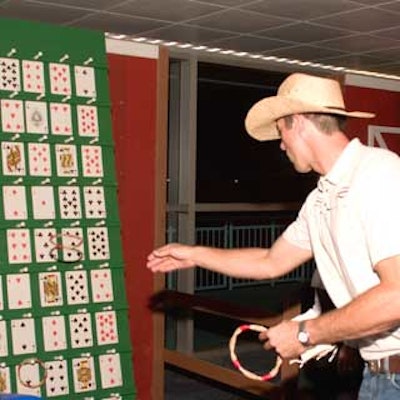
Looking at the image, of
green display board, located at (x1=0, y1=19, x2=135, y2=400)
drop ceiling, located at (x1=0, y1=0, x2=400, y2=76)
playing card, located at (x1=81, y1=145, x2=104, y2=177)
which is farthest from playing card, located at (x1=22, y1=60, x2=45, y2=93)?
drop ceiling, located at (x1=0, y1=0, x2=400, y2=76)

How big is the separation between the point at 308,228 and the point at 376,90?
4160mm

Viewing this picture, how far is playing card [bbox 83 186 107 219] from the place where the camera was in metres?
4.25

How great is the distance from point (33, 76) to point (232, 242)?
22.5ft

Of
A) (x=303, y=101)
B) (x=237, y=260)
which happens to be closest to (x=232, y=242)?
(x=237, y=260)

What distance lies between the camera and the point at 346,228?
226 centimetres

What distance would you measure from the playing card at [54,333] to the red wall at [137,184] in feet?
2.90

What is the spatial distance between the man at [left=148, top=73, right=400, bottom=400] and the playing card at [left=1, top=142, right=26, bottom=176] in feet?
5.91

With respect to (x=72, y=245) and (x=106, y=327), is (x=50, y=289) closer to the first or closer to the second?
(x=72, y=245)

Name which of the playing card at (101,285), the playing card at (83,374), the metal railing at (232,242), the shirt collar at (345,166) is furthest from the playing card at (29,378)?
the metal railing at (232,242)

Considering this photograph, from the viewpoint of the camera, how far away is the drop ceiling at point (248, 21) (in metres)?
5.18

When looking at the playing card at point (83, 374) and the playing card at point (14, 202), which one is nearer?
the playing card at point (14, 202)

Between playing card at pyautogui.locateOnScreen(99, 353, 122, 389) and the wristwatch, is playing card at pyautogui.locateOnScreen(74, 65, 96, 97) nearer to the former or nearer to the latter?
playing card at pyautogui.locateOnScreen(99, 353, 122, 389)

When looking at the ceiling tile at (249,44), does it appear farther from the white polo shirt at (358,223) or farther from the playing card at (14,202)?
the white polo shirt at (358,223)

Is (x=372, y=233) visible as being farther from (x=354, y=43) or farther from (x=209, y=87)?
(x=209, y=87)
